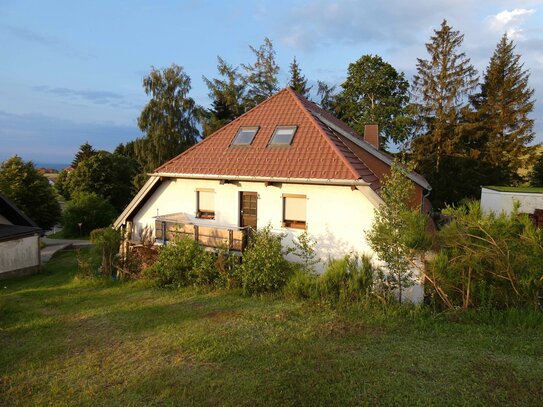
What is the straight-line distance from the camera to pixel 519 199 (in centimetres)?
1571

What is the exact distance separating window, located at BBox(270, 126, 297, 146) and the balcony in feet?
11.1

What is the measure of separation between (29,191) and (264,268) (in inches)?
1165

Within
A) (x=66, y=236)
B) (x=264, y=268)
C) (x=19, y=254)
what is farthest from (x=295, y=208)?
(x=66, y=236)

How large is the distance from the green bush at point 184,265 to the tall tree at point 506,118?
28.0m

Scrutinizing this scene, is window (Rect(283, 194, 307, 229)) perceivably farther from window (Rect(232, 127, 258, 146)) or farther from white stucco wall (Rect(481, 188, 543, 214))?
white stucco wall (Rect(481, 188, 543, 214))

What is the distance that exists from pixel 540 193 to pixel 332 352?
48.1 ft

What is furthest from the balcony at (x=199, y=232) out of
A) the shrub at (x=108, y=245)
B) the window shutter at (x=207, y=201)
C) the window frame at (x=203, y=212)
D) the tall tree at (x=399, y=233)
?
the tall tree at (x=399, y=233)

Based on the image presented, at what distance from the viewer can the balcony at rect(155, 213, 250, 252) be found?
12734 mm

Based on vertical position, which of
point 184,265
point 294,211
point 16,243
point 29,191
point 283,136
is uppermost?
point 283,136

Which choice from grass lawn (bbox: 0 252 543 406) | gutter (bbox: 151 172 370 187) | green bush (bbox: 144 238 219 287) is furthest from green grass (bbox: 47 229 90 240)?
grass lawn (bbox: 0 252 543 406)

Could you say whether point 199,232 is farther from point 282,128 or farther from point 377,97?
point 377,97

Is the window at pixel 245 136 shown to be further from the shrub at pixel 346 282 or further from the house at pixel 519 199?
the house at pixel 519 199

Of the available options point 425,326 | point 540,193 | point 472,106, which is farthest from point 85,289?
point 472,106

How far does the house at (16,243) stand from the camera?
61.2 ft
